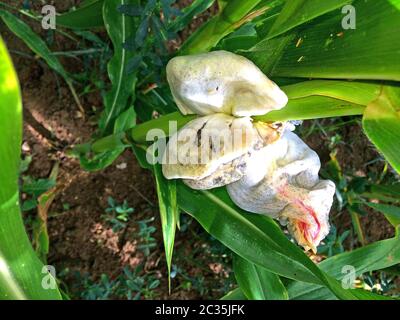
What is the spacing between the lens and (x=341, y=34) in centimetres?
47

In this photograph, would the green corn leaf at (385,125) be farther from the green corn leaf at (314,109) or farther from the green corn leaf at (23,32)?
the green corn leaf at (23,32)

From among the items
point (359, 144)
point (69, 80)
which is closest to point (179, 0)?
point (69, 80)

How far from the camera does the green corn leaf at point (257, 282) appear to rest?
0.80m

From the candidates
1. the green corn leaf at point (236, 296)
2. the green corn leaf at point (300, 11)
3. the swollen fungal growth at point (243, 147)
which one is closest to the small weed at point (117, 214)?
the green corn leaf at point (236, 296)

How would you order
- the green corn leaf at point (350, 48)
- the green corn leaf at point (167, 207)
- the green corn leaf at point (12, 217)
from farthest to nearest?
the green corn leaf at point (167, 207) < the green corn leaf at point (350, 48) < the green corn leaf at point (12, 217)

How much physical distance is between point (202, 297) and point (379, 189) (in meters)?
0.45

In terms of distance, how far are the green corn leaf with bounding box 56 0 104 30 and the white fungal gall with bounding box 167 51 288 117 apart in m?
0.32

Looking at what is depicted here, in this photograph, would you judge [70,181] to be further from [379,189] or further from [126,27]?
[379,189]

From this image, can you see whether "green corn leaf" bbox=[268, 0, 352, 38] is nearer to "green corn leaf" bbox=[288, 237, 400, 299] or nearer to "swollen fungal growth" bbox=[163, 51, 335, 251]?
"swollen fungal growth" bbox=[163, 51, 335, 251]

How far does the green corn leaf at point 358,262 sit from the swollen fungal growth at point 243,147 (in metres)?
0.30

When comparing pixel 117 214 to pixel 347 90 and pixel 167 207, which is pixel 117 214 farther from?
pixel 347 90

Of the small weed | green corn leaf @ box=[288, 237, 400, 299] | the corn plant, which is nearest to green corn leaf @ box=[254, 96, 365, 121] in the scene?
the corn plant

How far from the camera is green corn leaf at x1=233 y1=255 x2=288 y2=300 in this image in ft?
2.62
